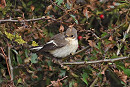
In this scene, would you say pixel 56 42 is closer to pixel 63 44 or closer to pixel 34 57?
pixel 63 44

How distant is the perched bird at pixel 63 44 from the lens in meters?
3.73

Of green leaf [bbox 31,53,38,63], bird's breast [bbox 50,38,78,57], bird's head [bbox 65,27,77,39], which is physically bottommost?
bird's breast [bbox 50,38,78,57]

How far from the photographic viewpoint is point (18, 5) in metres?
3.79

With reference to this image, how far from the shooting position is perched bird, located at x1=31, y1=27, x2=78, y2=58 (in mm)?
3727

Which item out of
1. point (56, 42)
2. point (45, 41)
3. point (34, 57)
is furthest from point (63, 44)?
point (34, 57)

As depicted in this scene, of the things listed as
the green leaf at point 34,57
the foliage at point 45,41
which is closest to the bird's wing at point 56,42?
the foliage at point 45,41

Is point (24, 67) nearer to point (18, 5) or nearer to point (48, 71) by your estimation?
point (48, 71)

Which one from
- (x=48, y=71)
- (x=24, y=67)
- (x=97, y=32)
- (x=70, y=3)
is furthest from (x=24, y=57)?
(x=97, y=32)

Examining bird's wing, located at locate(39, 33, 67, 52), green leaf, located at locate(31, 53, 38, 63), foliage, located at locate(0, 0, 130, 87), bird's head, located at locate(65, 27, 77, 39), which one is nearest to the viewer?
foliage, located at locate(0, 0, 130, 87)

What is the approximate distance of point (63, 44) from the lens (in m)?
3.84

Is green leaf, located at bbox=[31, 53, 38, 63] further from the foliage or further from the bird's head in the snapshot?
the bird's head

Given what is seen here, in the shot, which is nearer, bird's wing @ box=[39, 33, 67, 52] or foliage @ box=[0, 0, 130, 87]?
foliage @ box=[0, 0, 130, 87]

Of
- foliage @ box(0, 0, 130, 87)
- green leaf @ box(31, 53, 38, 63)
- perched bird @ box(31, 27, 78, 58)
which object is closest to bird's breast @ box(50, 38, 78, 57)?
perched bird @ box(31, 27, 78, 58)

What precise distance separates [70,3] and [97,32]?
1530 millimetres
